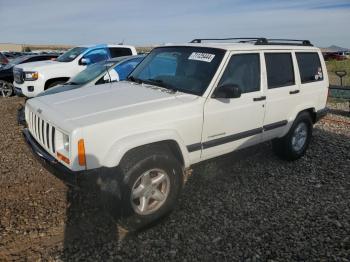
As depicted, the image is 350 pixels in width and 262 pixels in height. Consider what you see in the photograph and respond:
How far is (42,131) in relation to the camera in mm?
3639

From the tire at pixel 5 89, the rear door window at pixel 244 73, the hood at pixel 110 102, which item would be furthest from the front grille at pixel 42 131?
the tire at pixel 5 89

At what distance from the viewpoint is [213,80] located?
3910 mm

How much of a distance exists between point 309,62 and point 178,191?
3.31 meters

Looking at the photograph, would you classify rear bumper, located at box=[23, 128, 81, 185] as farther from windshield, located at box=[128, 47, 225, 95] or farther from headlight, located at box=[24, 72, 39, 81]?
headlight, located at box=[24, 72, 39, 81]

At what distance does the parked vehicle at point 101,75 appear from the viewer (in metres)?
7.27

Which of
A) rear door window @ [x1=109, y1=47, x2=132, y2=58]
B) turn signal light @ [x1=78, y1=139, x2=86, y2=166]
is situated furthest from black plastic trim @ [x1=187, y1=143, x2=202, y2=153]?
rear door window @ [x1=109, y1=47, x2=132, y2=58]

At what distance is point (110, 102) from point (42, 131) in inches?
31.7

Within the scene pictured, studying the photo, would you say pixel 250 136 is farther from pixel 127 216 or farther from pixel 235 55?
pixel 127 216

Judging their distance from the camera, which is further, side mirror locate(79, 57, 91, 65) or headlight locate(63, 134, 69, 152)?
side mirror locate(79, 57, 91, 65)

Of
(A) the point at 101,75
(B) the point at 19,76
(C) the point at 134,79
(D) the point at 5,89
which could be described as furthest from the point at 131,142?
(D) the point at 5,89

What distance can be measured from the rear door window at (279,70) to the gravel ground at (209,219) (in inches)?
40.3

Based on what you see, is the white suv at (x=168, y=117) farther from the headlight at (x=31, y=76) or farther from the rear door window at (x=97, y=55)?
the rear door window at (x=97, y=55)

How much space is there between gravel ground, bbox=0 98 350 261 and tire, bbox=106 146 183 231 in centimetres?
19

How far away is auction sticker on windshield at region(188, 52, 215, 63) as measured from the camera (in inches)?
162
